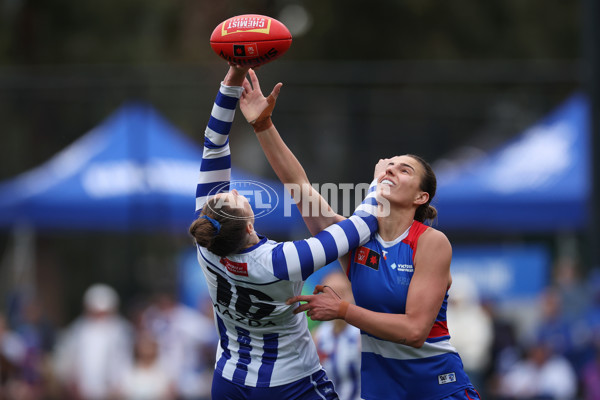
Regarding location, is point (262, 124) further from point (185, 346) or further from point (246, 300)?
point (185, 346)

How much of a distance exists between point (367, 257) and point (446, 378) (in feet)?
2.01

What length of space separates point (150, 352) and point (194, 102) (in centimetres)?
431

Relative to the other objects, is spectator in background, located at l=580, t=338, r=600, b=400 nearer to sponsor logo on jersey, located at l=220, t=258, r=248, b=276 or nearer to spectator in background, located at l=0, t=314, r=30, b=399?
sponsor logo on jersey, located at l=220, t=258, r=248, b=276

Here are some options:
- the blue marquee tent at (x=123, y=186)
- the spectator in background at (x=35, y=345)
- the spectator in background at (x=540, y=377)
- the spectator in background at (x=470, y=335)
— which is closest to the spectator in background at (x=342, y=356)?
the spectator in background at (x=470, y=335)

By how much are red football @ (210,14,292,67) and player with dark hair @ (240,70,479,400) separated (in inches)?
28.8

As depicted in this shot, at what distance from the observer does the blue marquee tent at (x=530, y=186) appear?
10.7m

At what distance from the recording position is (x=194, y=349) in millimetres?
9938

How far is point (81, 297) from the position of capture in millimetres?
13797

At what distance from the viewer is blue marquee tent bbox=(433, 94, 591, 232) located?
10.7 m

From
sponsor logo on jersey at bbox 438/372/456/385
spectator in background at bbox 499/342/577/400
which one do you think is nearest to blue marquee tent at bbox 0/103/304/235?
spectator in background at bbox 499/342/577/400

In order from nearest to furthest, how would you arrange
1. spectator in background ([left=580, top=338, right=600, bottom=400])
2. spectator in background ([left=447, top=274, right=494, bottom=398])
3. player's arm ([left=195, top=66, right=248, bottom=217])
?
player's arm ([left=195, top=66, right=248, bottom=217]) < spectator in background ([left=580, top=338, right=600, bottom=400]) < spectator in background ([left=447, top=274, right=494, bottom=398])

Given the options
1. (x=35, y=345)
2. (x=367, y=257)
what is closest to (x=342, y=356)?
(x=367, y=257)

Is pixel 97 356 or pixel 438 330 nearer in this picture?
pixel 438 330

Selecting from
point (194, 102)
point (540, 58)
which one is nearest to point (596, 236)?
point (194, 102)
